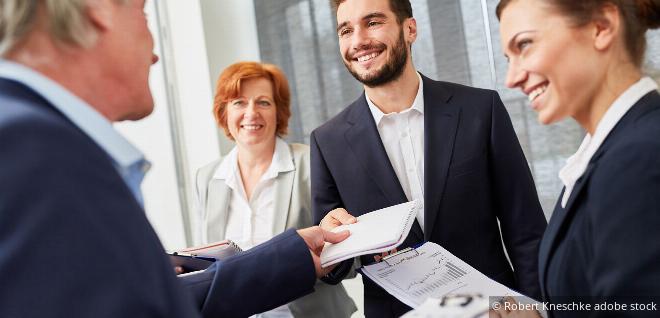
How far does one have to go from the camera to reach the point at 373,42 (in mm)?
2414

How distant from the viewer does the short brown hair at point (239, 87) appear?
11.6 feet

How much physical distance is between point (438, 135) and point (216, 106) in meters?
1.72

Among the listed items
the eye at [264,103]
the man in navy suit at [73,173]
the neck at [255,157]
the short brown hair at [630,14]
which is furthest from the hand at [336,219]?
the eye at [264,103]

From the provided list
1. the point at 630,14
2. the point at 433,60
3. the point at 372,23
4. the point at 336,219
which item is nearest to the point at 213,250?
the point at 336,219

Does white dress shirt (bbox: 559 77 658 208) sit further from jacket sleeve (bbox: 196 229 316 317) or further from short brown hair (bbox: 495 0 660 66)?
jacket sleeve (bbox: 196 229 316 317)

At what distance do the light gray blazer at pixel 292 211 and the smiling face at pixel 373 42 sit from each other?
3.27 ft

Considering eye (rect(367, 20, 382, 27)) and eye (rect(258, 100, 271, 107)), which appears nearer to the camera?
eye (rect(367, 20, 382, 27))

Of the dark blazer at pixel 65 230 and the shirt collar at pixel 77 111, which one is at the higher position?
the shirt collar at pixel 77 111

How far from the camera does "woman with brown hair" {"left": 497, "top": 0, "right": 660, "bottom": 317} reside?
1135mm

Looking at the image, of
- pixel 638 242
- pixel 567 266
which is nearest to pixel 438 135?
pixel 567 266

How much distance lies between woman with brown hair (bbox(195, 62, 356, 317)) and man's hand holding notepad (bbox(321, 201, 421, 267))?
116 cm

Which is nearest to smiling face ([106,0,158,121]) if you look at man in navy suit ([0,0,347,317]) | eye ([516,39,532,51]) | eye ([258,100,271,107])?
man in navy suit ([0,0,347,317])

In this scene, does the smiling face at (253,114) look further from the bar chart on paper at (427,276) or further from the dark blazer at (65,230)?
the dark blazer at (65,230)

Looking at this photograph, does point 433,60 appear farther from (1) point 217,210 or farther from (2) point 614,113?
(2) point 614,113
